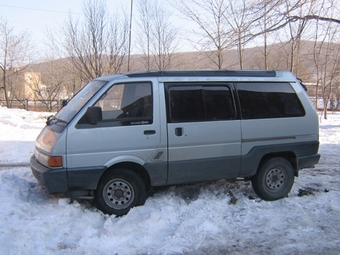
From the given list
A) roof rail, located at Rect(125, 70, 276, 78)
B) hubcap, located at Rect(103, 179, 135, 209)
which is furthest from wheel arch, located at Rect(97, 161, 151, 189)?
roof rail, located at Rect(125, 70, 276, 78)

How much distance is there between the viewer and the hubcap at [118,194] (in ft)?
15.5

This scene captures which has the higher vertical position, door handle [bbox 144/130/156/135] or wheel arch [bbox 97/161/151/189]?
door handle [bbox 144/130/156/135]

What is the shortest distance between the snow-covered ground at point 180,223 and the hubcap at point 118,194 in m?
0.18

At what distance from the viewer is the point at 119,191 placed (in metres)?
4.75

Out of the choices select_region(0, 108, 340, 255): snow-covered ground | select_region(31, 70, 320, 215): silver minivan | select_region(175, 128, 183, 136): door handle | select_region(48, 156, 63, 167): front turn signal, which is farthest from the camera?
select_region(175, 128, 183, 136): door handle

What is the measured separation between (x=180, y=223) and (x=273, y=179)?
200 cm

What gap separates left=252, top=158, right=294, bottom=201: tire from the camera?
215 inches

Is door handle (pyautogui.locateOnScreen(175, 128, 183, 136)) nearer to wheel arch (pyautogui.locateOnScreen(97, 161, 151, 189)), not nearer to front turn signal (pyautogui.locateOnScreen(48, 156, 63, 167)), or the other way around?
wheel arch (pyautogui.locateOnScreen(97, 161, 151, 189))

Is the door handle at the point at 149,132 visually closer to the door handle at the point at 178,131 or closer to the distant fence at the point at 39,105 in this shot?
the door handle at the point at 178,131

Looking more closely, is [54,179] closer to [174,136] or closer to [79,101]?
[79,101]

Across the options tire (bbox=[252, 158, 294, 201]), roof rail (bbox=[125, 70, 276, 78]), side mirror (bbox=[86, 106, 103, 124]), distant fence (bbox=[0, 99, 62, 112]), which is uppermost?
distant fence (bbox=[0, 99, 62, 112])

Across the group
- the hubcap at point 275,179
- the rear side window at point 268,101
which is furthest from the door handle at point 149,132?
the hubcap at point 275,179

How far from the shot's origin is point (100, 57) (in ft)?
52.3

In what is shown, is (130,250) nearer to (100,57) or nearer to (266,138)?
(266,138)
